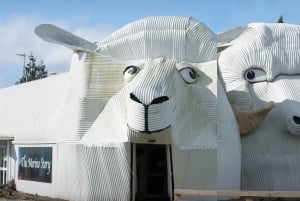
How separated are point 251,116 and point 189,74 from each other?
11.6 feet

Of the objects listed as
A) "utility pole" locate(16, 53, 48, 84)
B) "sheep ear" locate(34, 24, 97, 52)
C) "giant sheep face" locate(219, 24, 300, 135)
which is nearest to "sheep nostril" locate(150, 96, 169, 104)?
"sheep ear" locate(34, 24, 97, 52)

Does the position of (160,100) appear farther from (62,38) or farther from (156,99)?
(62,38)

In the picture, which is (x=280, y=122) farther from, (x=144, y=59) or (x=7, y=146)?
(x=7, y=146)

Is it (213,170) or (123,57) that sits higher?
(123,57)

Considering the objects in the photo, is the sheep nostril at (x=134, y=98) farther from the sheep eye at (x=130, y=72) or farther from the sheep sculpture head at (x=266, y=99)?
the sheep sculpture head at (x=266, y=99)

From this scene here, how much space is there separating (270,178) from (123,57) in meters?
7.10

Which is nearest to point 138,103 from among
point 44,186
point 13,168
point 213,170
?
point 213,170

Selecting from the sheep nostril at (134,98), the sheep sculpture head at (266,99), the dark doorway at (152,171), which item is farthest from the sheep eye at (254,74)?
the sheep nostril at (134,98)

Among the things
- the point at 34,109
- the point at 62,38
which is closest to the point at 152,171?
the point at 62,38

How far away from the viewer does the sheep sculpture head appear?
71.5 ft

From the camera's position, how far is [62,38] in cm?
1930

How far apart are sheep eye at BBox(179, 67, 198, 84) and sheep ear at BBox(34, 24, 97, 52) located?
3091 millimetres

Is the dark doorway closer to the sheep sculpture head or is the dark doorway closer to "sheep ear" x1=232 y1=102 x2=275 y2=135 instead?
"sheep ear" x1=232 y1=102 x2=275 y2=135

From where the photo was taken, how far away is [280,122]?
72.3 ft
